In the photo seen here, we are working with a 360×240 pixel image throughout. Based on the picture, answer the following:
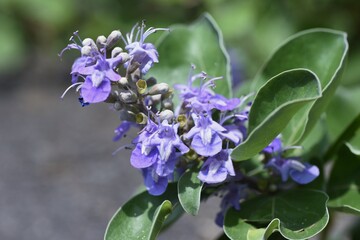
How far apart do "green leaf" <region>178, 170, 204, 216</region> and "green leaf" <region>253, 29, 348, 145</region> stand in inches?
9.7

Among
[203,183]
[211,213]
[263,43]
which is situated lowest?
[211,213]

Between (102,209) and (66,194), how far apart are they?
0.24 m

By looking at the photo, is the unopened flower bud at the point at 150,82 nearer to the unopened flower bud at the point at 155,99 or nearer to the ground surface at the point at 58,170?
the unopened flower bud at the point at 155,99

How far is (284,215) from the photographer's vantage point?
127 centimetres

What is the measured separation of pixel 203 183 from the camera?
117cm

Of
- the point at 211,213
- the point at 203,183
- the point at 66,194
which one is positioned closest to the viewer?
the point at 203,183

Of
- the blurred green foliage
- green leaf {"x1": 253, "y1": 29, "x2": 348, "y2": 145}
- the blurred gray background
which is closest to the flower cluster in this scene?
green leaf {"x1": 253, "y1": 29, "x2": 348, "y2": 145}

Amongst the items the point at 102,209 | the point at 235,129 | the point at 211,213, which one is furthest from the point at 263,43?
the point at 235,129

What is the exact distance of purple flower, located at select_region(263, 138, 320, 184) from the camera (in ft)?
4.18

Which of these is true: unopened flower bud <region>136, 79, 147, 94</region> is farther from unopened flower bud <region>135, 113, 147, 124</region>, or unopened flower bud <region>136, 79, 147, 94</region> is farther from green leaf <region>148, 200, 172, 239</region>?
green leaf <region>148, 200, 172, 239</region>

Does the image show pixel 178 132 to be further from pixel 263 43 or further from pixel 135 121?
pixel 263 43

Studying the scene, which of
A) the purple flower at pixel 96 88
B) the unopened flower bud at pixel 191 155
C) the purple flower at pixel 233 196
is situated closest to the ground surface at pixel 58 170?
the purple flower at pixel 233 196

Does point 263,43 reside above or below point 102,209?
above

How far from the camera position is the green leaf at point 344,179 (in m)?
1.35
